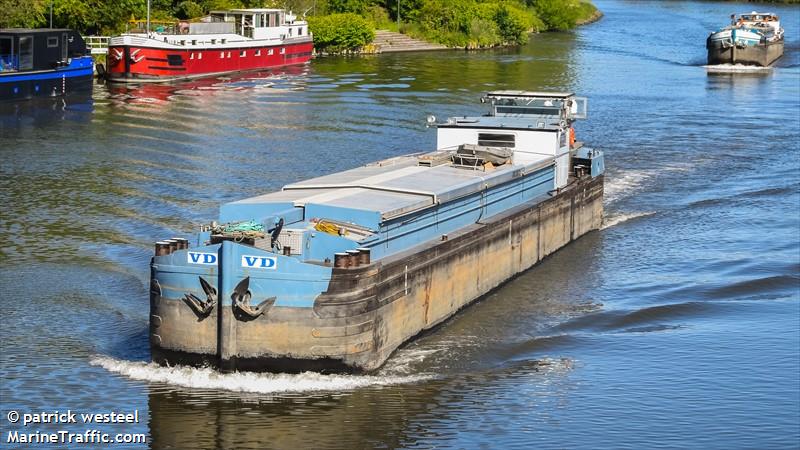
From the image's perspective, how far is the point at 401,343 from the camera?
1069 inches

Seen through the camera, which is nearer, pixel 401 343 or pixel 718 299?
pixel 401 343

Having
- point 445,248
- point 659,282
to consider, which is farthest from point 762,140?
point 445,248

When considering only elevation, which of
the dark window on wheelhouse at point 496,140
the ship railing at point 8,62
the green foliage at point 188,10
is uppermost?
the green foliage at point 188,10

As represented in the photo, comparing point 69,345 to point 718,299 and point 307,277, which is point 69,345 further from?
point 718,299

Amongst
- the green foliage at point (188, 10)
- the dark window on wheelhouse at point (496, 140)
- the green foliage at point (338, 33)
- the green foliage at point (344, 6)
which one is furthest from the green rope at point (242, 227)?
the green foliage at point (344, 6)

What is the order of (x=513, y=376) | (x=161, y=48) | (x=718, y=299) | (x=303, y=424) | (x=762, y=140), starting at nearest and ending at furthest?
(x=303, y=424) → (x=513, y=376) → (x=718, y=299) → (x=762, y=140) → (x=161, y=48)

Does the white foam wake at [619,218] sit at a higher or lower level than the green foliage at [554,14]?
lower

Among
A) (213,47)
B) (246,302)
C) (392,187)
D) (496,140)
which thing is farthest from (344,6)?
(246,302)

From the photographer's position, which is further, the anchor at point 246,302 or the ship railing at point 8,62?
the ship railing at point 8,62

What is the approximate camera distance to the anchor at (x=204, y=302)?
79.4 ft

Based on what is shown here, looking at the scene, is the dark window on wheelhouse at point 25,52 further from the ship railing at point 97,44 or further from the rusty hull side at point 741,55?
the rusty hull side at point 741,55

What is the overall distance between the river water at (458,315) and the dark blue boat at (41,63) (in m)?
1.34

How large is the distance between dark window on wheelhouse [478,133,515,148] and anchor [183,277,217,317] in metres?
14.7

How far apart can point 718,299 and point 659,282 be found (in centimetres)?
207
